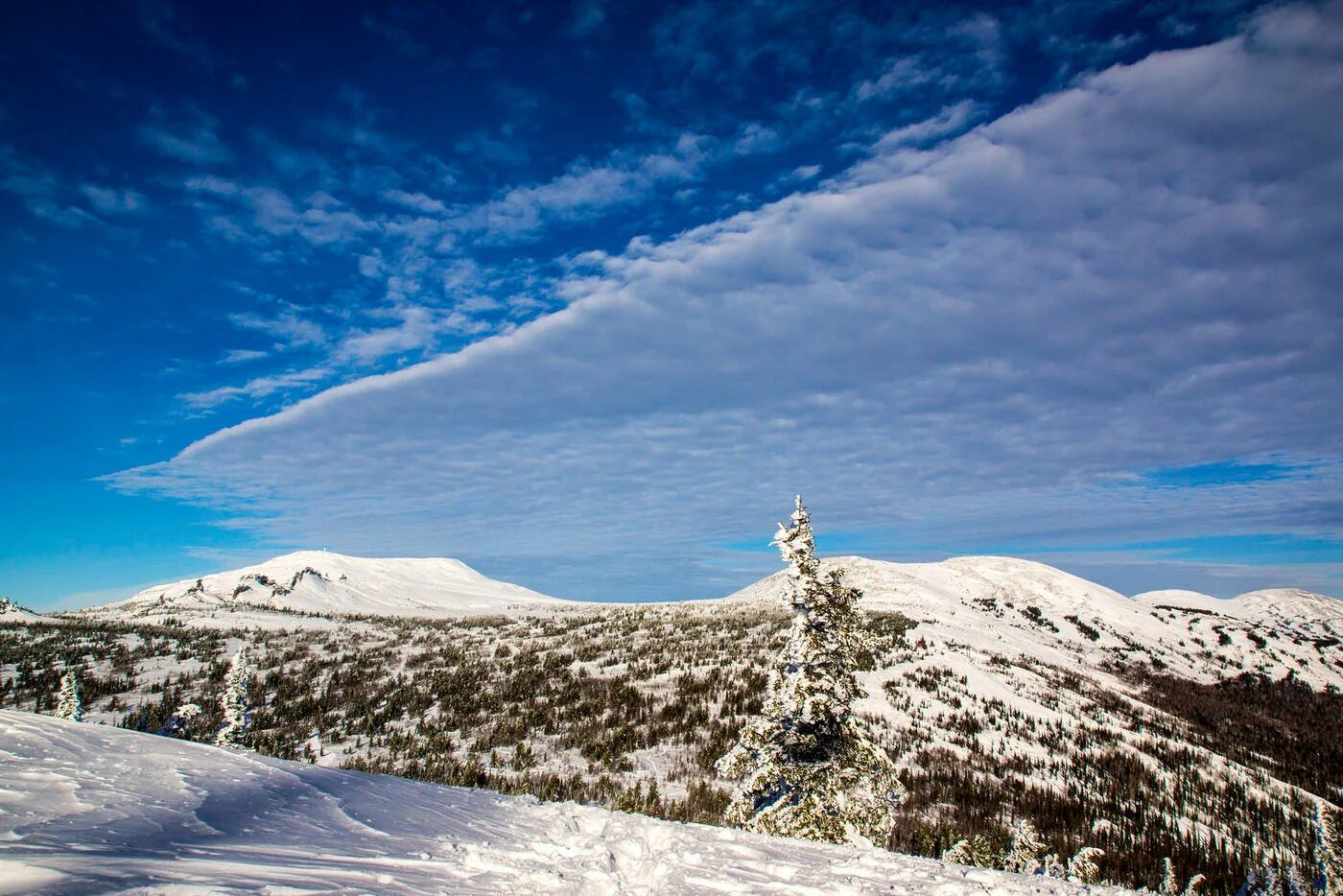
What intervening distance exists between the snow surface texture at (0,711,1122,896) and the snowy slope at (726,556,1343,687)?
23.0 meters

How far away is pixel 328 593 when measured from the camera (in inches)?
2023

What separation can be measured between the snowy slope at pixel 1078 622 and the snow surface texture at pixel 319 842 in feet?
75.3

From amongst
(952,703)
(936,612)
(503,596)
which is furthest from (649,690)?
(503,596)

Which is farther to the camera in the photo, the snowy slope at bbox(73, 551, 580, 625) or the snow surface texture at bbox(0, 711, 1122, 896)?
the snowy slope at bbox(73, 551, 580, 625)

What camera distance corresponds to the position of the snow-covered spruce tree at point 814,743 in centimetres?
736

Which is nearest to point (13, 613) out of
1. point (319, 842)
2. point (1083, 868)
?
point (319, 842)

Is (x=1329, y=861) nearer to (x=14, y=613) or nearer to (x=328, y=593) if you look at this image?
(x=14, y=613)

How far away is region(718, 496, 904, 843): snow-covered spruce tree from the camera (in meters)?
7.36

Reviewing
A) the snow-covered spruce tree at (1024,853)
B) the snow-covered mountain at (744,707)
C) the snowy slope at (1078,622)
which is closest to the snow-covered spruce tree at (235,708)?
the snow-covered mountain at (744,707)

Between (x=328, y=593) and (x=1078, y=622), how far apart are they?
186 feet

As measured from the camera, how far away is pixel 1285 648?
4053 cm

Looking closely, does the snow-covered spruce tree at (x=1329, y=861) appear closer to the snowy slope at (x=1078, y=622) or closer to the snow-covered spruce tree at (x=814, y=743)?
the snow-covered spruce tree at (x=814, y=743)

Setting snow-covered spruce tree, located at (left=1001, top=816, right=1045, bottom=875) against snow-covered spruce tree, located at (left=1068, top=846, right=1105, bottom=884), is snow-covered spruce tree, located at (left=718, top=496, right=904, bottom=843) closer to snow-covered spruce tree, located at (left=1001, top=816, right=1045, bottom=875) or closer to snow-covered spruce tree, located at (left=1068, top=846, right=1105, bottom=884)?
snow-covered spruce tree, located at (left=1001, top=816, right=1045, bottom=875)

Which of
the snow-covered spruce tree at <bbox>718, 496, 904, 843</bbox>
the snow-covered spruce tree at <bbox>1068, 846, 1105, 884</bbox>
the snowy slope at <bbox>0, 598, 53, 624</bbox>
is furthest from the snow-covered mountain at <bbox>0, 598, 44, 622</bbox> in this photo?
the snow-covered spruce tree at <bbox>1068, 846, 1105, 884</bbox>
